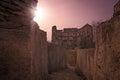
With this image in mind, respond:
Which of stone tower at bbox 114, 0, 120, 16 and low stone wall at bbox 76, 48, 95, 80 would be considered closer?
stone tower at bbox 114, 0, 120, 16

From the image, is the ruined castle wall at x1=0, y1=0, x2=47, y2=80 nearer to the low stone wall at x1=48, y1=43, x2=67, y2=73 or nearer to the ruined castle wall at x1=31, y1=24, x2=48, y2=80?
the ruined castle wall at x1=31, y1=24, x2=48, y2=80

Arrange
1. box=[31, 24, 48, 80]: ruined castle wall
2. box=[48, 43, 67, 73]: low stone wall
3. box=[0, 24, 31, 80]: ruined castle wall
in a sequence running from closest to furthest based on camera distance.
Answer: box=[0, 24, 31, 80]: ruined castle wall < box=[31, 24, 48, 80]: ruined castle wall < box=[48, 43, 67, 73]: low stone wall

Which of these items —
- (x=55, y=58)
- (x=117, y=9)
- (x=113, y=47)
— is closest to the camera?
(x=113, y=47)

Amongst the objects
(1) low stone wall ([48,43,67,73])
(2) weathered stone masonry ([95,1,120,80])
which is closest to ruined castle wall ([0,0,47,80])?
(2) weathered stone masonry ([95,1,120,80])

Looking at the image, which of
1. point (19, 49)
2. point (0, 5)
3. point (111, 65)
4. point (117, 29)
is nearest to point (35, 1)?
point (0, 5)

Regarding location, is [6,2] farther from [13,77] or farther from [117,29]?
[117,29]

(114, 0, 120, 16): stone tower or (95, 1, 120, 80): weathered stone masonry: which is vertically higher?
(114, 0, 120, 16): stone tower

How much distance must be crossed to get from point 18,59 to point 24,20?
2.46 ft

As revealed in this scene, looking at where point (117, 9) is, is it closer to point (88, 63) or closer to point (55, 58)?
point (88, 63)

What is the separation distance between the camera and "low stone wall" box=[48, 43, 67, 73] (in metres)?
10.2

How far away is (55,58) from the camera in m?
11.1

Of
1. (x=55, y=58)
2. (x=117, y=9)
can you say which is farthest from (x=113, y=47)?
(x=55, y=58)

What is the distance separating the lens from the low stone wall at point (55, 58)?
10.2 m

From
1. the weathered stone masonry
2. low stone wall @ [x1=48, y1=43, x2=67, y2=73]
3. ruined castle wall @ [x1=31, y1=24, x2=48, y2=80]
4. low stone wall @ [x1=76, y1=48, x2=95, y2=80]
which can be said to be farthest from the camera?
low stone wall @ [x1=48, y1=43, x2=67, y2=73]
